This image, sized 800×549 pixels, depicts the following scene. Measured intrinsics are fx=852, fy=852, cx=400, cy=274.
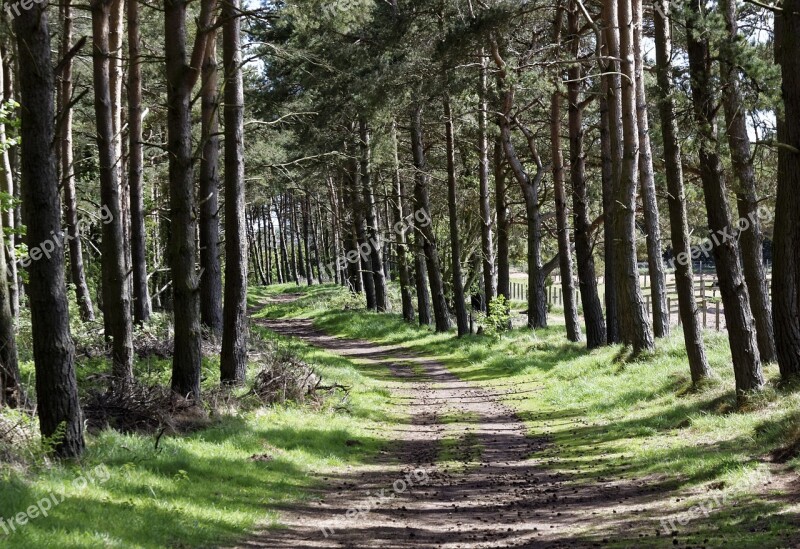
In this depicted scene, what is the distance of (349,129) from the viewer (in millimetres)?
32750

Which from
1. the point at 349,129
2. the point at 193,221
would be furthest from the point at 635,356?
the point at 349,129

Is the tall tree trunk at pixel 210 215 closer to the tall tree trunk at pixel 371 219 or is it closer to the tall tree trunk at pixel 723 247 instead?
the tall tree trunk at pixel 723 247

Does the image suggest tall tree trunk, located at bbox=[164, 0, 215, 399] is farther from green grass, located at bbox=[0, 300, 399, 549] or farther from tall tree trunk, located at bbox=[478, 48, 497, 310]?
tall tree trunk, located at bbox=[478, 48, 497, 310]

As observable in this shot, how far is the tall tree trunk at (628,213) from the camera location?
613 inches

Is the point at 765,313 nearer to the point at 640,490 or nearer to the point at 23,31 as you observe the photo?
the point at 640,490

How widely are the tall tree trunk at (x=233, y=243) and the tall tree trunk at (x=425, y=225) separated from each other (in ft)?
42.6

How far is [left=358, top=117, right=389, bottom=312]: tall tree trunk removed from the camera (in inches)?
1204

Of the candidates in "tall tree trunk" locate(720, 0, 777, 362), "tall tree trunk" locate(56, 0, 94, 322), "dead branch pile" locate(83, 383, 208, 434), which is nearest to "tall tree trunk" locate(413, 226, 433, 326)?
"tall tree trunk" locate(56, 0, 94, 322)

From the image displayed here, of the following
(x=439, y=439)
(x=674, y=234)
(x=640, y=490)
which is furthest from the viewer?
(x=674, y=234)

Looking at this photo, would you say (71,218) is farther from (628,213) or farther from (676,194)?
(676,194)

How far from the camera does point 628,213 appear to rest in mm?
16406

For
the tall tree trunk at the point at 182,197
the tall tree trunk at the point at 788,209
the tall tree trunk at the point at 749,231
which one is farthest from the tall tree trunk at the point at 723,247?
the tall tree trunk at the point at 182,197

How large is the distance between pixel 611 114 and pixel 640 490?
9.38 meters

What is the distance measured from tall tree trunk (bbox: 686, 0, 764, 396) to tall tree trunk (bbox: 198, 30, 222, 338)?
7900 millimetres
